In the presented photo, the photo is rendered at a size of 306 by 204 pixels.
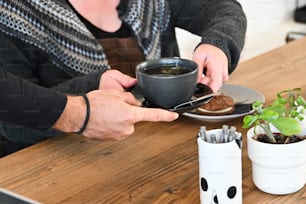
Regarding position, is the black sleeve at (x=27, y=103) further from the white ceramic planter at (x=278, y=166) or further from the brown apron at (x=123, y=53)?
the brown apron at (x=123, y=53)

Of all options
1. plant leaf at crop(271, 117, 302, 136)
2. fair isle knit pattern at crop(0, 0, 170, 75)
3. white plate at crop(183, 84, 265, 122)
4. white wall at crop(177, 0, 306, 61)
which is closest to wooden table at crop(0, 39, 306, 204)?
white plate at crop(183, 84, 265, 122)

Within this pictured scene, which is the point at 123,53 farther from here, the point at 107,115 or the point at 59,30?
the point at 107,115

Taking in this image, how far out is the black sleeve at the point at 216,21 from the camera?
4.81 ft

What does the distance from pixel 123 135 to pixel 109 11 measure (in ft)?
1.86

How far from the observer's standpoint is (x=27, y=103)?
1071 millimetres

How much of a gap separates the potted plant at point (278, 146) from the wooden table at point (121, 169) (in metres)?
0.03

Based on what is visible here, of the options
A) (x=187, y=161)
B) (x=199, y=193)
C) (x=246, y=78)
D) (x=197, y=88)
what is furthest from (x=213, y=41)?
(x=199, y=193)

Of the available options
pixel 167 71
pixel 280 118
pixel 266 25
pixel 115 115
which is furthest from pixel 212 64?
pixel 266 25

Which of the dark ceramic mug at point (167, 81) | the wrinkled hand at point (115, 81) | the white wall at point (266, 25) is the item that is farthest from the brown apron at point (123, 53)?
the white wall at point (266, 25)

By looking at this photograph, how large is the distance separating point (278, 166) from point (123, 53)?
74cm

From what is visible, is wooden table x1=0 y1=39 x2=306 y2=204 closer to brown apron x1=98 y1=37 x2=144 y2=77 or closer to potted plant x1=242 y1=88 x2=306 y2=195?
potted plant x1=242 y1=88 x2=306 y2=195

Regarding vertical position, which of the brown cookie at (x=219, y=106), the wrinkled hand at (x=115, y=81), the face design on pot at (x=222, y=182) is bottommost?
the brown cookie at (x=219, y=106)

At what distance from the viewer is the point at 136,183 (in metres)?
1.05

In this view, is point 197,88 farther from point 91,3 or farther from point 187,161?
point 91,3
